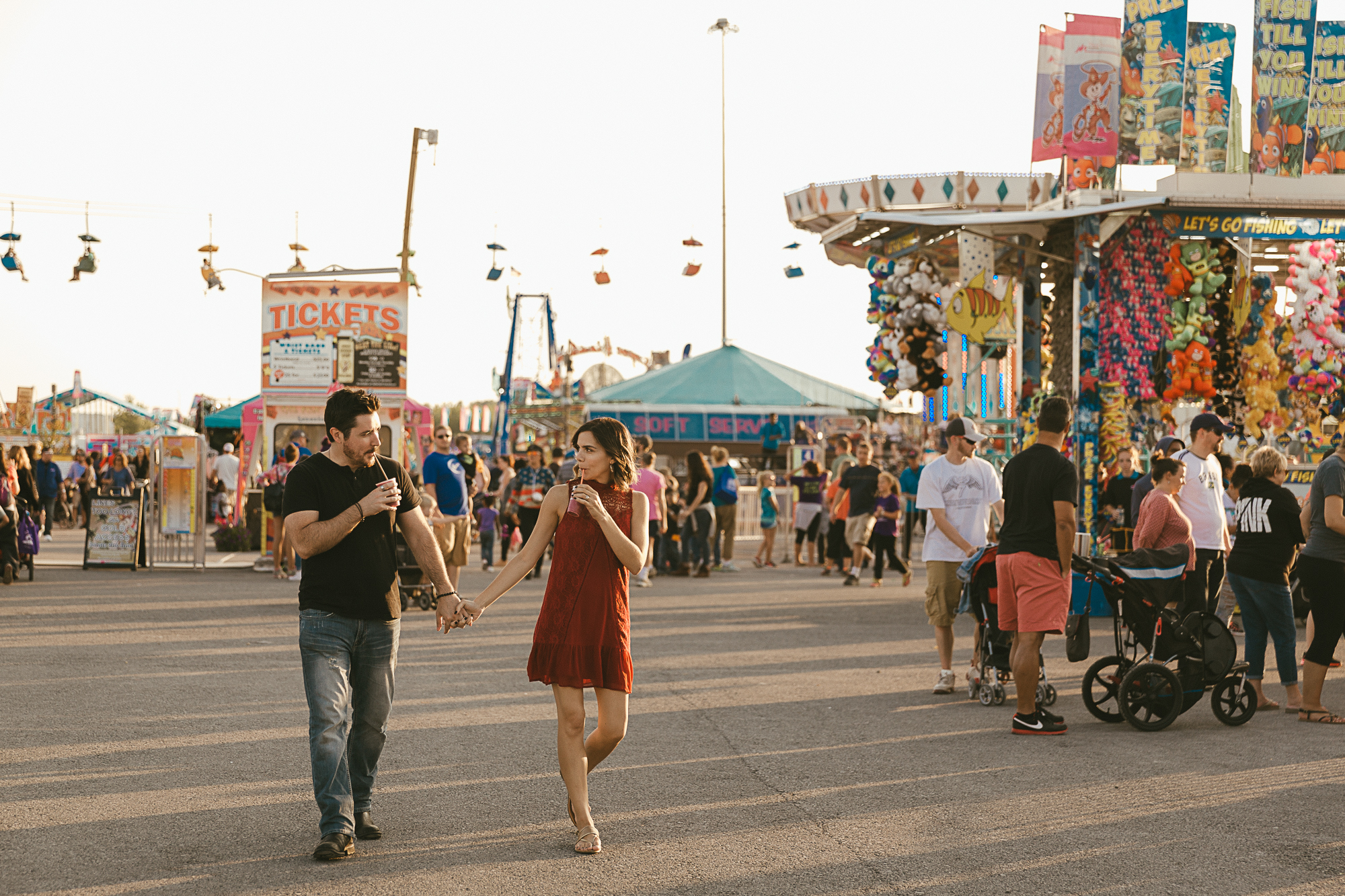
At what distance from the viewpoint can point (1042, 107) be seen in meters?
15.4

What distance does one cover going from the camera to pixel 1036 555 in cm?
786

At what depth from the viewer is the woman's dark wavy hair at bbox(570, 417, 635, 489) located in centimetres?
541

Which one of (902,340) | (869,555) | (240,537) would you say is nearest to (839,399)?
(869,555)

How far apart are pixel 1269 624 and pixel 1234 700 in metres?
0.79

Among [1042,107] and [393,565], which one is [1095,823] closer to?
[393,565]

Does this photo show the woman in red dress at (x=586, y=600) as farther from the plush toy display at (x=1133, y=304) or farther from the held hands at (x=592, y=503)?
the plush toy display at (x=1133, y=304)

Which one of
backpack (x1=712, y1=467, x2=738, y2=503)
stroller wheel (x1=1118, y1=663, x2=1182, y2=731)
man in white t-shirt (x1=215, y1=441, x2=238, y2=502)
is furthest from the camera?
man in white t-shirt (x1=215, y1=441, x2=238, y2=502)

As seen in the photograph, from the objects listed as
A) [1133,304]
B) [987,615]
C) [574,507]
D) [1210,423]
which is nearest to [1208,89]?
[1133,304]

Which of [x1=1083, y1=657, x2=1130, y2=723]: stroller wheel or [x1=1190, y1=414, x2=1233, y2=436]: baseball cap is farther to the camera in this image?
[x1=1190, y1=414, x2=1233, y2=436]: baseball cap

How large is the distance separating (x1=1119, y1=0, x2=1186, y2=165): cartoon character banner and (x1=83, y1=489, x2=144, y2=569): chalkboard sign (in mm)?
13663

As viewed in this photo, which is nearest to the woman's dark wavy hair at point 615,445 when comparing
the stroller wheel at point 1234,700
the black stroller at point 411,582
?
the stroller wheel at point 1234,700

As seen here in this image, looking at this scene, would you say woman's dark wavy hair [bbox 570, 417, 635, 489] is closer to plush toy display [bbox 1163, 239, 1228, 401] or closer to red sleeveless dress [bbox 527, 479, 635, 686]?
red sleeveless dress [bbox 527, 479, 635, 686]

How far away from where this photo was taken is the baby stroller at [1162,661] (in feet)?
25.9

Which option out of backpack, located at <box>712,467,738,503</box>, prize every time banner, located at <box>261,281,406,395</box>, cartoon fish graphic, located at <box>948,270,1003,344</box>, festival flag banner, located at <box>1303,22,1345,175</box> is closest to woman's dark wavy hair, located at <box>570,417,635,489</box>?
cartoon fish graphic, located at <box>948,270,1003,344</box>
